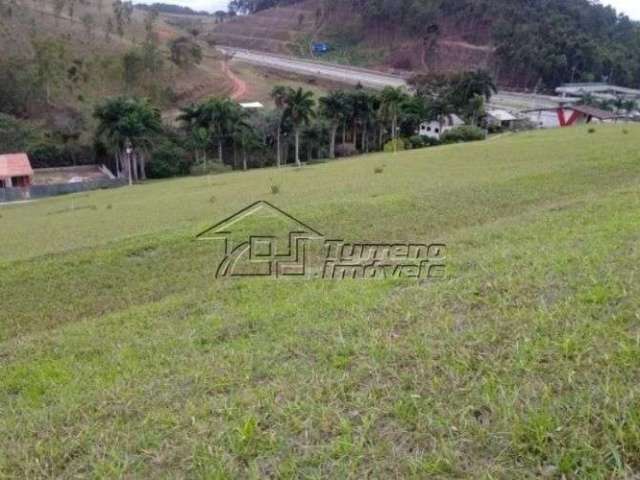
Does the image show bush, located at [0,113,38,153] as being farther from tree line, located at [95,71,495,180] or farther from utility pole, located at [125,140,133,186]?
utility pole, located at [125,140,133,186]

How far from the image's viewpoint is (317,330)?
4.61 meters

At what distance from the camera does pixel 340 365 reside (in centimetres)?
379

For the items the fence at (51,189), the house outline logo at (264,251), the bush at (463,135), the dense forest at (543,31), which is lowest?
the fence at (51,189)

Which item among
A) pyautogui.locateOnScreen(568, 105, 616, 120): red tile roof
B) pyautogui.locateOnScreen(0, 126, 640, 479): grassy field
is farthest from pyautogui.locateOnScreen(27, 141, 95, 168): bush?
pyautogui.locateOnScreen(568, 105, 616, 120): red tile roof

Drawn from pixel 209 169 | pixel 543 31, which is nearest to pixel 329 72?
pixel 543 31

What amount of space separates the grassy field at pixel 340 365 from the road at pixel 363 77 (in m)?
49.8

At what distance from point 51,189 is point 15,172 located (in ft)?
7.76

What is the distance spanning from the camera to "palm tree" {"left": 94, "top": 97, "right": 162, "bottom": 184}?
1228 inches

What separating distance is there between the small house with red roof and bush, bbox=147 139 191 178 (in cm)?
730

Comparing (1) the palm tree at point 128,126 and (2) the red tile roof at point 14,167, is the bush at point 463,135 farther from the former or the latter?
(2) the red tile roof at point 14,167

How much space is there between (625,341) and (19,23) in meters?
57.6

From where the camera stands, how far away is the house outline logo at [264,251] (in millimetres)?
7969

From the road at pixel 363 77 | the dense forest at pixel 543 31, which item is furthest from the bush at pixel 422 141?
the dense forest at pixel 543 31

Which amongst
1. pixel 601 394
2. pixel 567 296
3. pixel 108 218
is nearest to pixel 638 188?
pixel 567 296
